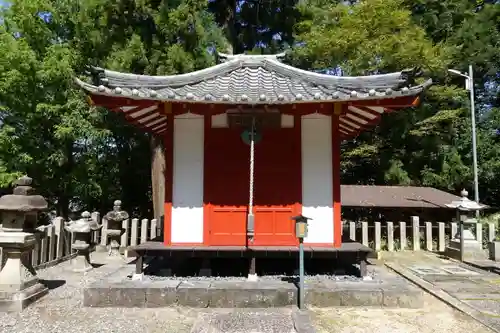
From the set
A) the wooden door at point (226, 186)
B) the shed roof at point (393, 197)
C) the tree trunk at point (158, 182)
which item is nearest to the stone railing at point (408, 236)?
the shed roof at point (393, 197)

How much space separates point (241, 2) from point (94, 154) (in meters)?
8.85

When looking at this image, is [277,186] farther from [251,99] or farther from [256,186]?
[251,99]

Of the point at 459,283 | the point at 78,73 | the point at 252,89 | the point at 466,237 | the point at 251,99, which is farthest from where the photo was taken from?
the point at 78,73

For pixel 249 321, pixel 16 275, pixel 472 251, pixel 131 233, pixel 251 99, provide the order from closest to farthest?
pixel 249 321, pixel 16 275, pixel 251 99, pixel 472 251, pixel 131 233

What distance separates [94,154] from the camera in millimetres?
15375

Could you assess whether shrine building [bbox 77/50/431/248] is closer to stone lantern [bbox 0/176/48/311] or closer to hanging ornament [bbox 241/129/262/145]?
hanging ornament [bbox 241/129/262/145]

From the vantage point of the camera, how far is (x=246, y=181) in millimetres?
6609

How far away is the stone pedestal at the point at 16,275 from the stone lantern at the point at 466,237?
9.56 metres

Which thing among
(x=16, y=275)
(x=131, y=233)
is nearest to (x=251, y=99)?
(x=16, y=275)

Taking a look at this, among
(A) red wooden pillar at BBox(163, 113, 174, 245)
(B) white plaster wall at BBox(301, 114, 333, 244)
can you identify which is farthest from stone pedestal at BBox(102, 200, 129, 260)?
(B) white plaster wall at BBox(301, 114, 333, 244)

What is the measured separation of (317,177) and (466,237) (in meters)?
5.81

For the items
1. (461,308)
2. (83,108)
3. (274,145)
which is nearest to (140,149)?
(83,108)

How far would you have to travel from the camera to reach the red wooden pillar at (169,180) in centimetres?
642

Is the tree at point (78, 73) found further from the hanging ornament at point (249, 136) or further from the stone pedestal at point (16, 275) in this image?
the stone pedestal at point (16, 275)
